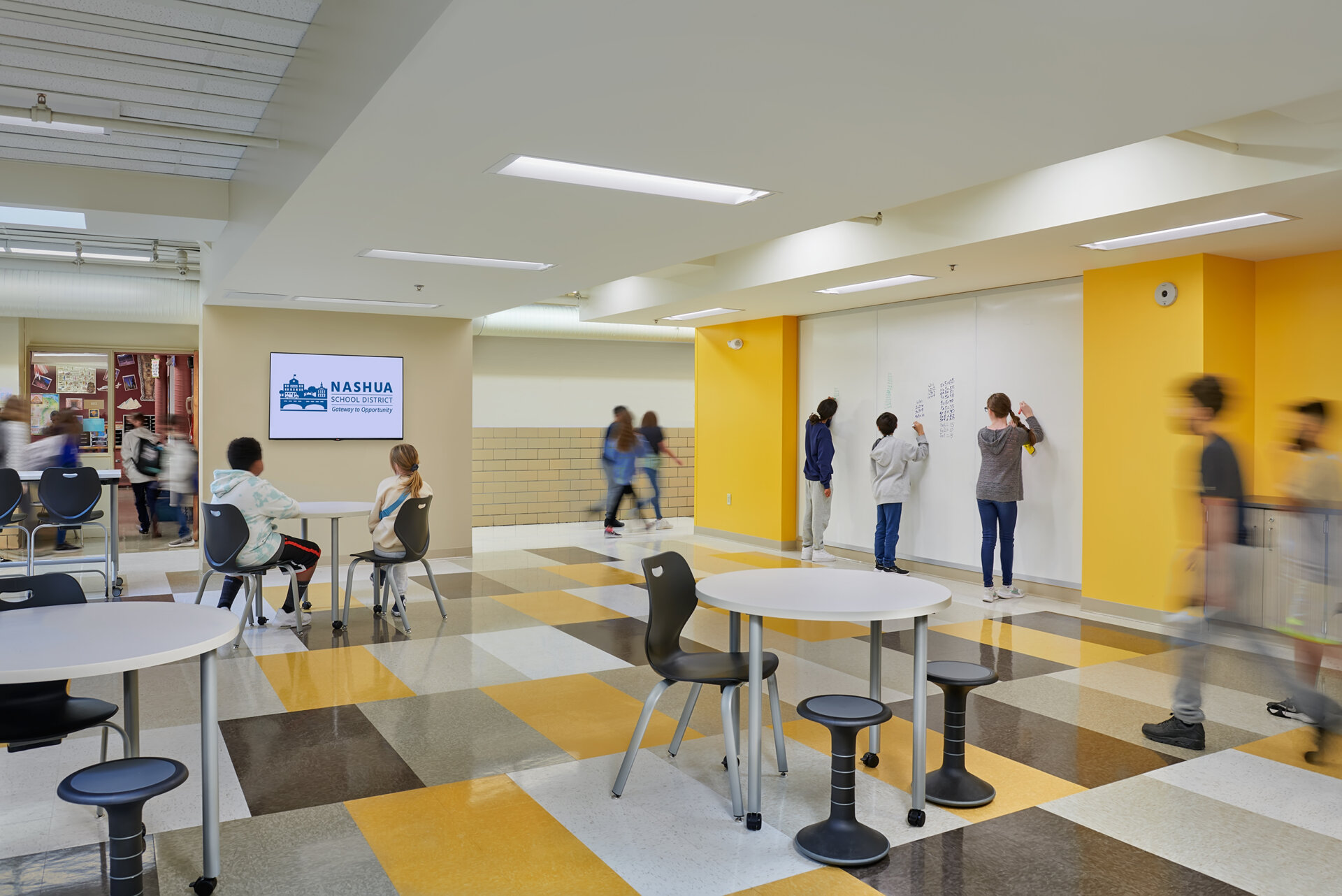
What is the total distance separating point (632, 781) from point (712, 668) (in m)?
0.61

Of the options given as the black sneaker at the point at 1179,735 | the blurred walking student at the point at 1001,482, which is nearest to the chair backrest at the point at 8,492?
the blurred walking student at the point at 1001,482

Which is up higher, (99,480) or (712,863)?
(99,480)

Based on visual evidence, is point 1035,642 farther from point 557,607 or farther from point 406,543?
point 406,543

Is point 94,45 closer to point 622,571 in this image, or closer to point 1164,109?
point 1164,109

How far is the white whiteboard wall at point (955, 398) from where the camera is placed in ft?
24.2

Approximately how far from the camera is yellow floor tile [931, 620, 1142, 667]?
18.3 feet

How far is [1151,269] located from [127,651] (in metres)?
6.63

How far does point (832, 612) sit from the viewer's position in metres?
3.11

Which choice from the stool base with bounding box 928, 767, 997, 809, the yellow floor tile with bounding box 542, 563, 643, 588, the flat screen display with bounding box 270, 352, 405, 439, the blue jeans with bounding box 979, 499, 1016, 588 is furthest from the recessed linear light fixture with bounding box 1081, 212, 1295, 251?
the flat screen display with bounding box 270, 352, 405, 439

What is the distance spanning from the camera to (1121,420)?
672 centimetres

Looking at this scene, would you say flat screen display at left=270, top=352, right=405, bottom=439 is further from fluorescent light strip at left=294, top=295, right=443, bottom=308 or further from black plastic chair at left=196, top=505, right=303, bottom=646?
black plastic chair at left=196, top=505, right=303, bottom=646

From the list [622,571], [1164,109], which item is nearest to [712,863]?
Result: [1164,109]

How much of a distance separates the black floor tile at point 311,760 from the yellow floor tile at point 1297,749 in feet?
11.9

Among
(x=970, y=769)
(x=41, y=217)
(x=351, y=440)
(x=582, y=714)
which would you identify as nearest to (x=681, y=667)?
(x=582, y=714)
